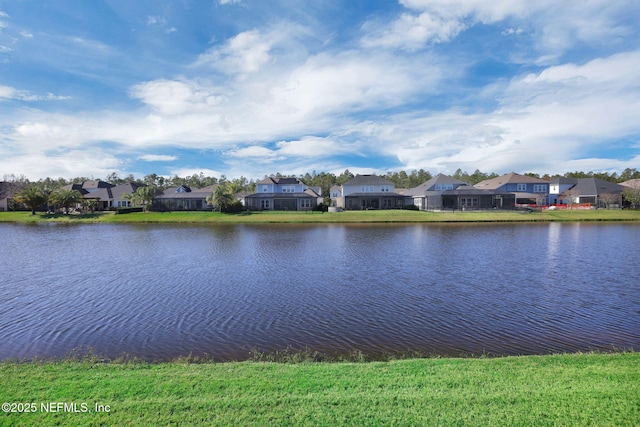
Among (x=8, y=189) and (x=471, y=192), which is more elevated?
(x=8, y=189)

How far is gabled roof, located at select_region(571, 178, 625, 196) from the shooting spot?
74.2m

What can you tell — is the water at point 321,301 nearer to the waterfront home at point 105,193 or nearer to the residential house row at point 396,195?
the residential house row at point 396,195

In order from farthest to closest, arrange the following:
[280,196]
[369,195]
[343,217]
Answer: [280,196] → [369,195] → [343,217]

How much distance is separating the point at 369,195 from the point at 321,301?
181 feet

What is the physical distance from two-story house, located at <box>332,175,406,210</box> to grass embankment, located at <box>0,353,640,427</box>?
60.7 m

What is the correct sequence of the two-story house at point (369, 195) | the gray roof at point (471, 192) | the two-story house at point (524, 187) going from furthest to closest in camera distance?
the two-story house at point (524, 187)
the two-story house at point (369, 195)
the gray roof at point (471, 192)

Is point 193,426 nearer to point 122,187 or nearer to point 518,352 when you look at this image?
point 518,352

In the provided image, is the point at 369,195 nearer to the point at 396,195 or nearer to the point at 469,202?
the point at 396,195

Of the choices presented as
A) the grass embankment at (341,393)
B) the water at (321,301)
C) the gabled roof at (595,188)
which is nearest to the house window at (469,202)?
the gabled roof at (595,188)

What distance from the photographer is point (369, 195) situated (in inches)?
2687

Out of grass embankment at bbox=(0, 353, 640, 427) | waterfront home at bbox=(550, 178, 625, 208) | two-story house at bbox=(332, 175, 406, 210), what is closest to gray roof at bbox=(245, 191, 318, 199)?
two-story house at bbox=(332, 175, 406, 210)

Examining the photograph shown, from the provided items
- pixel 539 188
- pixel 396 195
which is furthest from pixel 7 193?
pixel 539 188

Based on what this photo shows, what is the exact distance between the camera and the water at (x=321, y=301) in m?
10.4

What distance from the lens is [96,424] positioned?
5199mm
